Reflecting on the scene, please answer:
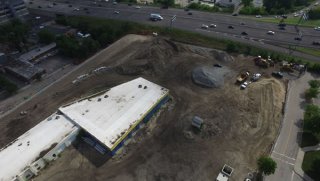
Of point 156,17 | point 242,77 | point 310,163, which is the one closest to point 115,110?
point 242,77

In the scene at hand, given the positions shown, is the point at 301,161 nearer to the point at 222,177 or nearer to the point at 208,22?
the point at 222,177

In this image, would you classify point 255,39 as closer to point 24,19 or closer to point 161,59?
point 161,59

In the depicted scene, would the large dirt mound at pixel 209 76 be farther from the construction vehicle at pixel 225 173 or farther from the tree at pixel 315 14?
the tree at pixel 315 14

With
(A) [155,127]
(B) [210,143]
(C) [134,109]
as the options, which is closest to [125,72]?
(C) [134,109]

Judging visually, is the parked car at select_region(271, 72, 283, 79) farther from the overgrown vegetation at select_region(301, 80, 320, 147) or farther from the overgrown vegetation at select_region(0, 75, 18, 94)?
the overgrown vegetation at select_region(0, 75, 18, 94)

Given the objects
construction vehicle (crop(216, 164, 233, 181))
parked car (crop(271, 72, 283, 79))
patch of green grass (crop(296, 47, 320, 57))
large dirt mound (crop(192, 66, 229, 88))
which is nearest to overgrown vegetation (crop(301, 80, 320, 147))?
parked car (crop(271, 72, 283, 79))

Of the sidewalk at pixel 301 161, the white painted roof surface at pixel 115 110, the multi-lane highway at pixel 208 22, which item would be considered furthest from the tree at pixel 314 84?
the white painted roof surface at pixel 115 110
